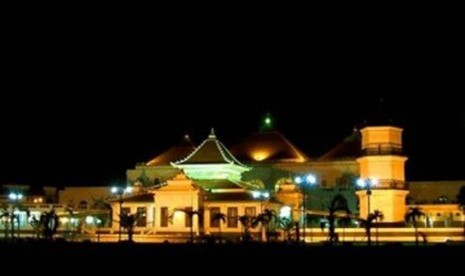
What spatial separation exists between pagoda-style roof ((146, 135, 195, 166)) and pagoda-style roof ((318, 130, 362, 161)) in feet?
38.4

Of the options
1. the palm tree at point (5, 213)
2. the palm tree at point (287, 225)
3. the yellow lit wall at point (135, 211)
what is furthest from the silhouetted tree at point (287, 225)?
the palm tree at point (5, 213)

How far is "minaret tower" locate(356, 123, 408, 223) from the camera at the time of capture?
6238cm

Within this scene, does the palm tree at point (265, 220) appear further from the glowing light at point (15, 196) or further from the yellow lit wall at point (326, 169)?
the glowing light at point (15, 196)

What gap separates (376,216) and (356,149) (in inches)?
710

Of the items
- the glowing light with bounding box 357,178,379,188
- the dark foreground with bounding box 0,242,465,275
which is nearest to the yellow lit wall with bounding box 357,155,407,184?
the glowing light with bounding box 357,178,379,188

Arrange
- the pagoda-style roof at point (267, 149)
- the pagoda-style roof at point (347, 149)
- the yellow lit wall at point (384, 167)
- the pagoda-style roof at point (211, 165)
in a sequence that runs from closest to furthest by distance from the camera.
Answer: the yellow lit wall at point (384, 167), the pagoda-style roof at point (211, 165), the pagoda-style roof at point (347, 149), the pagoda-style roof at point (267, 149)

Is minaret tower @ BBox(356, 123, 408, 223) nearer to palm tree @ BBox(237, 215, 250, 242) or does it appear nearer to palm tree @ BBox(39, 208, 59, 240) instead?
palm tree @ BBox(237, 215, 250, 242)

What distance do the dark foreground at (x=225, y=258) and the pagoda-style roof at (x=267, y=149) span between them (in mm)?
33633

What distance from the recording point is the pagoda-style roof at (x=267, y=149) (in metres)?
78.7

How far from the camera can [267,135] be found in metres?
82.5

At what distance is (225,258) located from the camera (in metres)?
40.8

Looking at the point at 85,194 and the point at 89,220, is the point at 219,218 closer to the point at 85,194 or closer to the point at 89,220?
the point at 89,220

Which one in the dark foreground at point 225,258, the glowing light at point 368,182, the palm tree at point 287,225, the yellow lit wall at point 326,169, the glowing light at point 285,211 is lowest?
the dark foreground at point 225,258

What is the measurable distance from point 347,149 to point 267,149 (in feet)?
21.9
